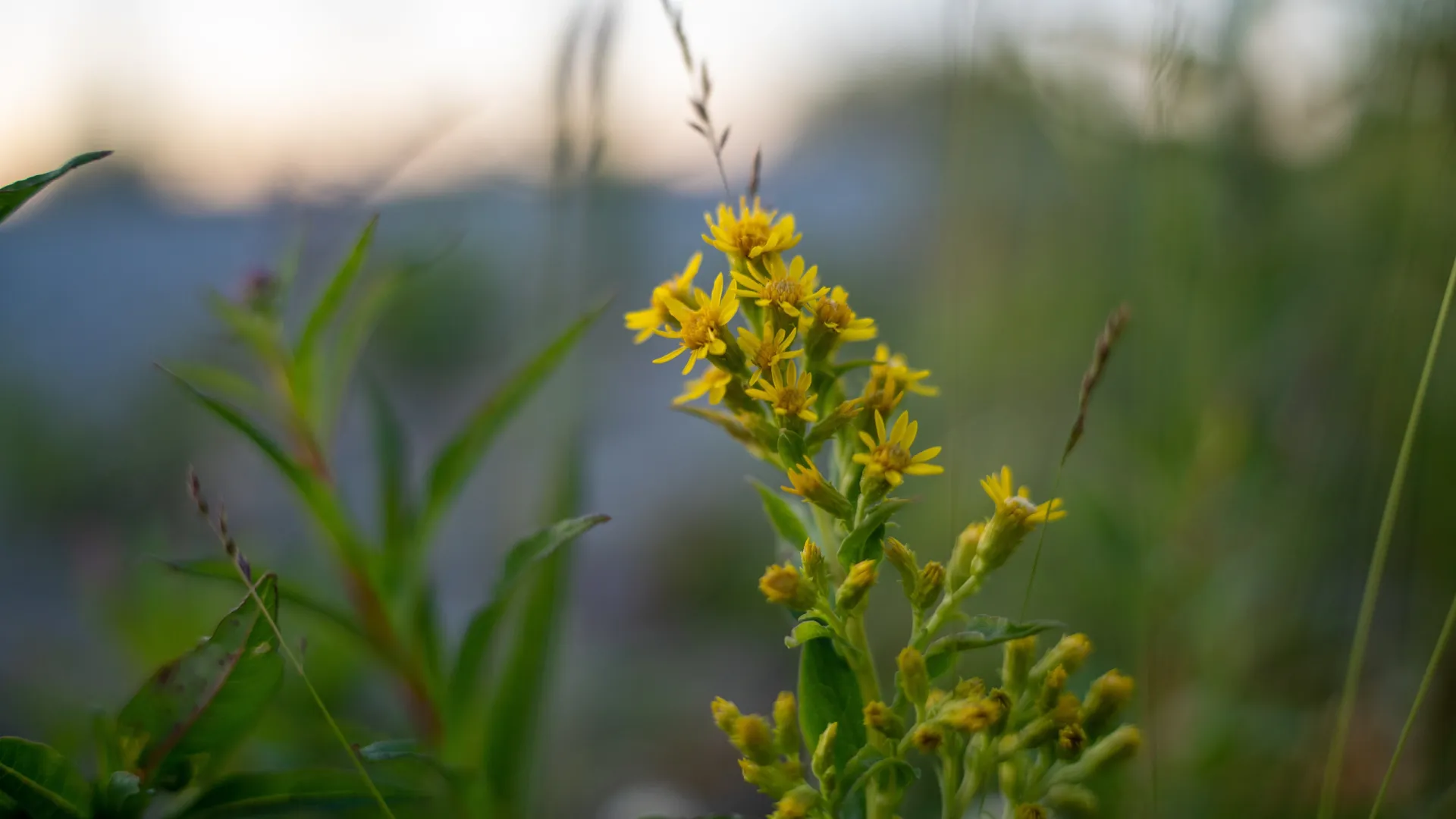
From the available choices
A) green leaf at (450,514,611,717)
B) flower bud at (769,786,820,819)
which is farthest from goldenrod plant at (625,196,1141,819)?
green leaf at (450,514,611,717)

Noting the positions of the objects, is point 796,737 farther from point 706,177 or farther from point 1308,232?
point 1308,232

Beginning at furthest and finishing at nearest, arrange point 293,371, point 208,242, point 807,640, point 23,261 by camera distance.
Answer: point 208,242, point 23,261, point 293,371, point 807,640

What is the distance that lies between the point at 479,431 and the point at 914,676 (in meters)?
0.44

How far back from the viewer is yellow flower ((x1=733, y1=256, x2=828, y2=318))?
1.73 ft

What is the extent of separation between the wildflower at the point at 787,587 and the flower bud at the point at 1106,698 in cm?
21

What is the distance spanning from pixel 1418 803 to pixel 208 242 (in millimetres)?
2955

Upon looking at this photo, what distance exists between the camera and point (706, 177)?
3.53ft

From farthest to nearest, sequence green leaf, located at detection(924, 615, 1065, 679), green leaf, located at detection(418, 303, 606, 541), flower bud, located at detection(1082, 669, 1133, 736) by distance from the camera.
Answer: green leaf, located at detection(418, 303, 606, 541)
flower bud, located at detection(1082, 669, 1133, 736)
green leaf, located at detection(924, 615, 1065, 679)

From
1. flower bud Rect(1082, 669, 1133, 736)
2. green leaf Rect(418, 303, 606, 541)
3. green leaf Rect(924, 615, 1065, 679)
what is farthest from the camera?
green leaf Rect(418, 303, 606, 541)

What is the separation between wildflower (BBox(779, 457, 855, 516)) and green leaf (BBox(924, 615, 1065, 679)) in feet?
0.32

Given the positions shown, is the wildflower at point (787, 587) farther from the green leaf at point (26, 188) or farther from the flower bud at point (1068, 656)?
the green leaf at point (26, 188)

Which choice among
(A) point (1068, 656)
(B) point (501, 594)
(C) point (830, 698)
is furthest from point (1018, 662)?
(B) point (501, 594)

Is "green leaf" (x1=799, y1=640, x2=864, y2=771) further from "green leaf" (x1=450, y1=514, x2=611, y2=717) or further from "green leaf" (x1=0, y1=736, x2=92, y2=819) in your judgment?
"green leaf" (x1=0, y1=736, x2=92, y2=819)

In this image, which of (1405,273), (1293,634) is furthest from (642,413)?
(1405,273)
